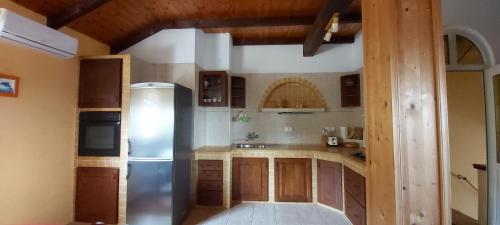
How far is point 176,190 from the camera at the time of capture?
269cm

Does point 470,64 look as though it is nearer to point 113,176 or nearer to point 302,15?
point 302,15

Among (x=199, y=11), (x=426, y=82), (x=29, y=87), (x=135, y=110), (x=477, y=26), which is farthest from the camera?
(x=199, y=11)

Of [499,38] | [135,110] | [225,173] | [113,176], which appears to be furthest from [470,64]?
[113,176]

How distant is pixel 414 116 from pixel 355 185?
5.91 feet

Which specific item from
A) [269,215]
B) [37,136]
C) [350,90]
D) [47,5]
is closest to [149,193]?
[37,136]

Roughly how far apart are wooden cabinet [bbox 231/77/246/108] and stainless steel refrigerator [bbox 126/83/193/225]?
4.91 feet

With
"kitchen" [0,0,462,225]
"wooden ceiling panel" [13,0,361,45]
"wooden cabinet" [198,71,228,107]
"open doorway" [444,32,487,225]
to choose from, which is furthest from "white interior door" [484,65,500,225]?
"wooden cabinet" [198,71,228,107]

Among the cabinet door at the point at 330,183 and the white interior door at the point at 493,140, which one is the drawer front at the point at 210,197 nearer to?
the cabinet door at the point at 330,183

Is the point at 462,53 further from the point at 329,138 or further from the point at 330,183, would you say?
the point at 330,183

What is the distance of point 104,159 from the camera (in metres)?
2.66

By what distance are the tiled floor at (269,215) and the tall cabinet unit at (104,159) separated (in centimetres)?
96

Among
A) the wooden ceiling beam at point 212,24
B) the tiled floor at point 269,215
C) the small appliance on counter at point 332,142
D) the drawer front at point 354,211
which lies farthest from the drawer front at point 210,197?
the wooden ceiling beam at point 212,24

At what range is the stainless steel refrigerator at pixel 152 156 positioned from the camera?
259 cm

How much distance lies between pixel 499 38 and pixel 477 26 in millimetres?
258
